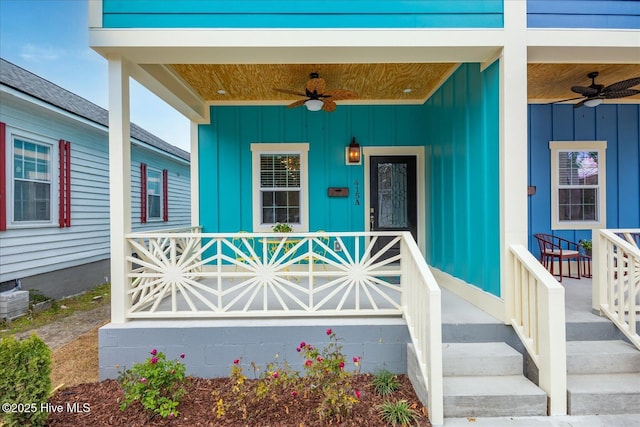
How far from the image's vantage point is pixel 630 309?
2.77 metres

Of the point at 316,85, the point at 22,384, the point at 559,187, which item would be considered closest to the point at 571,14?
the point at 316,85

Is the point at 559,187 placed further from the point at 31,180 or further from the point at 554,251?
the point at 31,180

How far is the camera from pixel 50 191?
18.8 ft

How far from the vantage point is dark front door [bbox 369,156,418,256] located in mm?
5387

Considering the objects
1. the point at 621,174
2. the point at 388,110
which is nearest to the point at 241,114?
the point at 388,110

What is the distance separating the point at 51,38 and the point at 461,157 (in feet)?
36.4

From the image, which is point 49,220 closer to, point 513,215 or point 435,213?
point 435,213

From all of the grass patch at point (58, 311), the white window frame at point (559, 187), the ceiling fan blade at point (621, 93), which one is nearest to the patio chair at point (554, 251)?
the white window frame at point (559, 187)

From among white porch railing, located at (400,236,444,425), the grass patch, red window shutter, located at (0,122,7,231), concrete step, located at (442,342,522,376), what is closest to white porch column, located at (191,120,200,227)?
the grass patch

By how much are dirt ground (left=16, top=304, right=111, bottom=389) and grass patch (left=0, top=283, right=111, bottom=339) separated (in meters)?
0.17

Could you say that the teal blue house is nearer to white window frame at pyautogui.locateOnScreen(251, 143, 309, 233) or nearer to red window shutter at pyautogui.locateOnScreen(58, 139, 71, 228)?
white window frame at pyautogui.locateOnScreen(251, 143, 309, 233)

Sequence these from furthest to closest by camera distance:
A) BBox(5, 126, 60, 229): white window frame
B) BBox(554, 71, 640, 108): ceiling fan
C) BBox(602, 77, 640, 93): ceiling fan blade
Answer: BBox(5, 126, 60, 229): white window frame → BBox(554, 71, 640, 108): ceiling fan → BBox(602, 77, 640, 93): ceiling fan blade

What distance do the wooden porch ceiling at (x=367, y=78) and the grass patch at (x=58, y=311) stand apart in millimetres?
3901

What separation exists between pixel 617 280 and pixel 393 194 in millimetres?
3013
